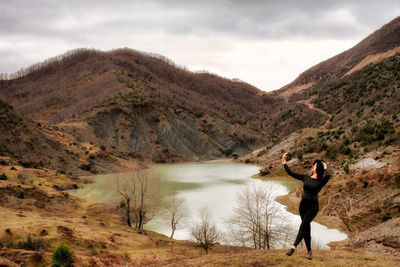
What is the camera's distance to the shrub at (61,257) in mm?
12852

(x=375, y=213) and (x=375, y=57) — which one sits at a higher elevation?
(x=375, y=57)

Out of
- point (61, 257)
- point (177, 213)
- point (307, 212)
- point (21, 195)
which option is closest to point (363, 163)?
point (177, 213)

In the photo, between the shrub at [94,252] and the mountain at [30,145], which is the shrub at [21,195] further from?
the mountain at [30,145]

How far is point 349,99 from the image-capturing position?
86.2m

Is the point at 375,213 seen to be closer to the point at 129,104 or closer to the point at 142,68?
the point at 129,104

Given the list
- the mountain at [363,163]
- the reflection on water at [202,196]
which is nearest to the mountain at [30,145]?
the reflection on water at [202,196]

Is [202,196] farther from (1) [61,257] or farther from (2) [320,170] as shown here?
(2) [320,170]

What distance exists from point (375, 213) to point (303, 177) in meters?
20.2

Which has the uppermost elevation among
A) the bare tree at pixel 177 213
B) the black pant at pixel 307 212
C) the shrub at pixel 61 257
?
the black pant at pixel 307 212

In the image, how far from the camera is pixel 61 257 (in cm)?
1301

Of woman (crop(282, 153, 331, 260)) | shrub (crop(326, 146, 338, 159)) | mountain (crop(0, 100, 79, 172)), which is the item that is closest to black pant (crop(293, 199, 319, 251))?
woman (crop(282, 153, 331, 260))

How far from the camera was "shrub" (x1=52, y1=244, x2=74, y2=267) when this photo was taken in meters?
12.9

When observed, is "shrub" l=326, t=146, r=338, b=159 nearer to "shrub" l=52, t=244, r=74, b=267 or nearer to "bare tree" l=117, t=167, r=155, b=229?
"bare tree" l=117, t=167, r=155, b=229

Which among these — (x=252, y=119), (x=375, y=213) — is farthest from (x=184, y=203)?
(x=252, y=119)
